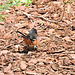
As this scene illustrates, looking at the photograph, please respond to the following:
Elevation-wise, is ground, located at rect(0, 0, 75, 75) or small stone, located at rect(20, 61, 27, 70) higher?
ground, located at rect(0, 0, 75, 75)

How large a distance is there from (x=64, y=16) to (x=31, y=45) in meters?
2.34

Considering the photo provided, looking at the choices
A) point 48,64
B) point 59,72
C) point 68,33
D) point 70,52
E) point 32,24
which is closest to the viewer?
point 59,72

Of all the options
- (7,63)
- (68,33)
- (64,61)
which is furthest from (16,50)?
(68,33)

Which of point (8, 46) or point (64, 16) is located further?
point (64, 16)

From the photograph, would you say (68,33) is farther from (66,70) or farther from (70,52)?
(66,70)

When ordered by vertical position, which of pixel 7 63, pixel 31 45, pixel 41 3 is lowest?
pixel 7 63

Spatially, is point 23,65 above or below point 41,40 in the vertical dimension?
below

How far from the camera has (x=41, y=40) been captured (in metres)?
5.13

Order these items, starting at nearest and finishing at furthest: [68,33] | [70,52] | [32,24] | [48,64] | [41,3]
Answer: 1. [48,64]
2. [70,52]
3. [68,33]
4. [32,24]
5. [41,3]

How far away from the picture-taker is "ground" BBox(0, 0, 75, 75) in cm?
394

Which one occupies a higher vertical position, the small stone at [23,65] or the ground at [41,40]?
the ground at [41,40]

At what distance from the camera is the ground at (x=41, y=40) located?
394 cm

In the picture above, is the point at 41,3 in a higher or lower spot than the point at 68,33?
higher

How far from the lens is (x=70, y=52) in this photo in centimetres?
448
